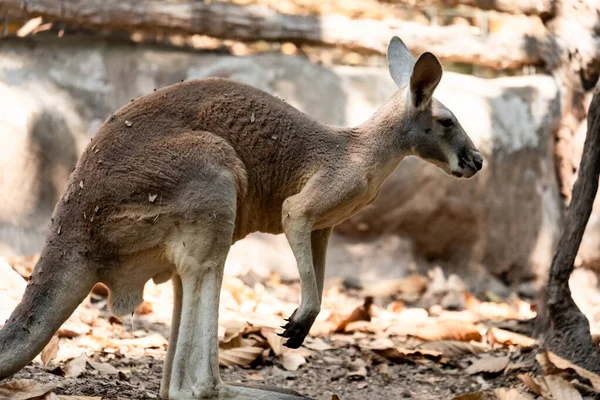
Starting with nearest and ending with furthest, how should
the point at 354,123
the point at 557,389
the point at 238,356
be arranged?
the point at 557,389, the point at 238,356, the point at 354,123

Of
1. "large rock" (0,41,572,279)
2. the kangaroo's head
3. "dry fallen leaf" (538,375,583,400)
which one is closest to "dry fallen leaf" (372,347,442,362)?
"dry fallen leaf" (538,375,583,400)

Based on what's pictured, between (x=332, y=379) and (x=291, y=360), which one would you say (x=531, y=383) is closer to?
(x=332, y=379)

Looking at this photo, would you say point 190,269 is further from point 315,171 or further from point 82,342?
point 82,342

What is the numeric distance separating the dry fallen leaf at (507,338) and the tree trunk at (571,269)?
60cm

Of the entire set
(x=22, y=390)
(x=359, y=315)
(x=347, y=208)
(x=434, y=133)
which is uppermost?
(x=434, y=133)

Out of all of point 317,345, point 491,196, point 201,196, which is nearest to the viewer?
point 201,196

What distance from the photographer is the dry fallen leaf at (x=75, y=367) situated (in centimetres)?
378

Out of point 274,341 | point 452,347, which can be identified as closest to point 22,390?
point 274,341

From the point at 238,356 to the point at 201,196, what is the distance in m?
1.35

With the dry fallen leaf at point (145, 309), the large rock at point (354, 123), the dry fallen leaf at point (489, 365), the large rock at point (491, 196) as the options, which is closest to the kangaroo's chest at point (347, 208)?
the dry fallen leaf at point (489, 365)

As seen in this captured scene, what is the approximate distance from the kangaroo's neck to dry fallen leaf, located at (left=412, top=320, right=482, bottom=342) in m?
1.54

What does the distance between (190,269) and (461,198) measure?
12.8 feet

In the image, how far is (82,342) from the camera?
433cm

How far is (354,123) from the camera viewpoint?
6449 mm
